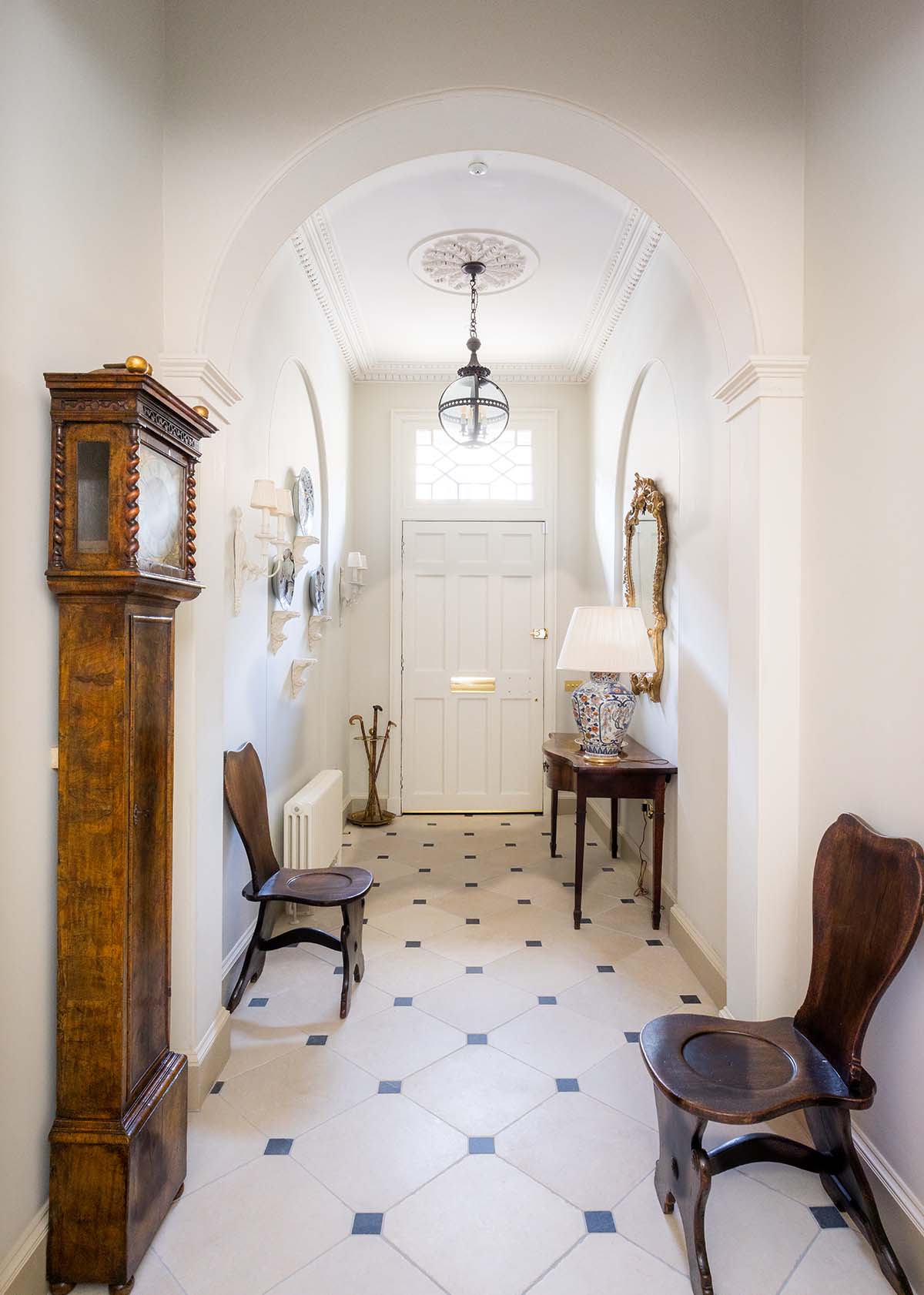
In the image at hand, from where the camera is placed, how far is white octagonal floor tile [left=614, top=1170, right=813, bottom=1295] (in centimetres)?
173

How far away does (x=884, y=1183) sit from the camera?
185 centimetres

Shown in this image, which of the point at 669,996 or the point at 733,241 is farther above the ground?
the point at 733,241

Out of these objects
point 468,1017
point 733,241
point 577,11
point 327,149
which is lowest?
point 468,1017

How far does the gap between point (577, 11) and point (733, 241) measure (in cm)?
85

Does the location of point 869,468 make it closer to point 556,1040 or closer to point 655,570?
point 655,570

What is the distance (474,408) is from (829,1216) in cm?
372

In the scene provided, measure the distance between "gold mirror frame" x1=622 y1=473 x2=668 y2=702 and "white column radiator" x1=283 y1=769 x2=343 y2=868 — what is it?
1.92 meters

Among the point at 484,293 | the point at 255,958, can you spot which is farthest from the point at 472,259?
the point at 255,958

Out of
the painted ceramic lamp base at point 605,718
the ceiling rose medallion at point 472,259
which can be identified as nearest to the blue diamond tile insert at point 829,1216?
the painted ceramic lamp base at point 605,718

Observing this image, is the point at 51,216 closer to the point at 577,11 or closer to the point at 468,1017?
the point at 577,11

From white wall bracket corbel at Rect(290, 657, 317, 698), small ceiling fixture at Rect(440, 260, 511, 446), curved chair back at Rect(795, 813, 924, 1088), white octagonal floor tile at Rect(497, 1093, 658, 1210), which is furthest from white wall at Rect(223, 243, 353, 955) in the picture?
curved chair back at Rect(795, 813, 924, 1088)

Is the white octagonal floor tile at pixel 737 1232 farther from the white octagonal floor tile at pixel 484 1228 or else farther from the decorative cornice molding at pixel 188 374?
the decorative cornice molding at pixel 188 374

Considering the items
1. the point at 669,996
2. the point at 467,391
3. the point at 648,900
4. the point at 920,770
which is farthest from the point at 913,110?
the point at 648,900

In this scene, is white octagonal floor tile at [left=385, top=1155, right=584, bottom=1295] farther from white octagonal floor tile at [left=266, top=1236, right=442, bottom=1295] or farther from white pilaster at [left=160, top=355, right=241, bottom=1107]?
white pilaster at [left=160, top=355, right=241, bottom=1107]
